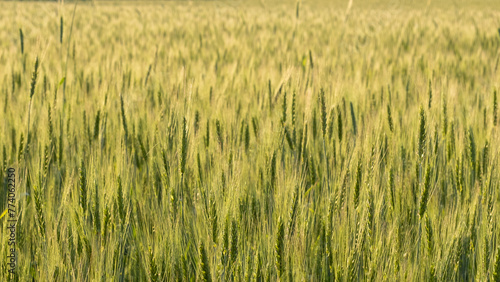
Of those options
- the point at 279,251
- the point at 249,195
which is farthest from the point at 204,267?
the point at 249,195

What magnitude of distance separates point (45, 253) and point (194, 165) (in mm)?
524

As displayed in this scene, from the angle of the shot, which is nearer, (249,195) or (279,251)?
(279,251)

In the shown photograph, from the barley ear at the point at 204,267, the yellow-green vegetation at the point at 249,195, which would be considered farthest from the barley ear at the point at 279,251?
the barley ear at the point at 204,267

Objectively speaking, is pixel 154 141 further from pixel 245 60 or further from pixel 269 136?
pixel 245 60

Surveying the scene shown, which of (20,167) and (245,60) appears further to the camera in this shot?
(245,60)

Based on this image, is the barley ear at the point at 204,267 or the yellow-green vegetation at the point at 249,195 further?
the yellow-green vegetation at the point at 249,195

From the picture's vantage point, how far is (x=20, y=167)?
5.10 feet

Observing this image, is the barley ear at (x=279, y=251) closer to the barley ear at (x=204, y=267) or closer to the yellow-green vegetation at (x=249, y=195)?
the yellow-green vegetation at (x=249, y=195)

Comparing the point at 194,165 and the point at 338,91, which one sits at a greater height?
the point at 338,91

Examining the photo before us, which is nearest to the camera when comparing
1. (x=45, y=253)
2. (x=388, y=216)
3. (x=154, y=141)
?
(x=45, y=253)

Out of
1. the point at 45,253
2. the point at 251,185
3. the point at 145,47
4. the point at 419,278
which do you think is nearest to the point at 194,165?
the point at 251,185

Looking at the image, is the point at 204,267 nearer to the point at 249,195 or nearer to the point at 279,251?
the point at 279,251

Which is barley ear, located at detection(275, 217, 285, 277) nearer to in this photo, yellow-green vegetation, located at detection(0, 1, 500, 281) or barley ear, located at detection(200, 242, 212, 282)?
yellow-green vegetation, located at detection(0, 1, 500, 281)

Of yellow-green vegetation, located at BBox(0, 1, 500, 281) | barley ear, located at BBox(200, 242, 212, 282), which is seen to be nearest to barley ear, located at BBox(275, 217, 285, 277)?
yellow-green vegetation, located at BBox(0, 1, 500, 281)
